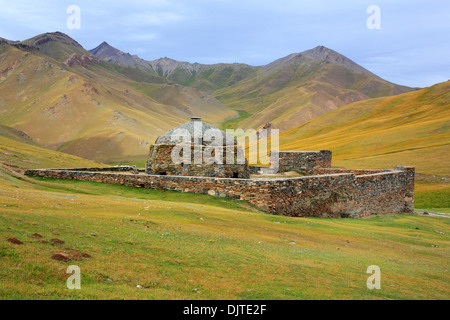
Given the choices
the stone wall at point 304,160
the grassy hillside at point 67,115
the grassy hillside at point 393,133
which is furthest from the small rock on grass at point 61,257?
the grassy hillside at point 67,115

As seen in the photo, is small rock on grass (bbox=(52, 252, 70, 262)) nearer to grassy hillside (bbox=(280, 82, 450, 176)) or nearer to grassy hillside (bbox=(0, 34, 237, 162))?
grassy hillside (bbox=(280, 82, 450, 176))

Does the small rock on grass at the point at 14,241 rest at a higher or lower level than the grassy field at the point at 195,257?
higher

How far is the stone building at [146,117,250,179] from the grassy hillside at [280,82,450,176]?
89.6ft

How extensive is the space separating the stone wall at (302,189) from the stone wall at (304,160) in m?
7.19

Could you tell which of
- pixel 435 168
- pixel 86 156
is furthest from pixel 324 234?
pixel 86 156

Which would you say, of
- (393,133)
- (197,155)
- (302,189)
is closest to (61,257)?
(302,189)

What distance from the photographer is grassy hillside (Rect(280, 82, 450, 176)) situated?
48.9 m

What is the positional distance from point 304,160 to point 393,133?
142 feet

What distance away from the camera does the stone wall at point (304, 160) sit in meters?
33.9

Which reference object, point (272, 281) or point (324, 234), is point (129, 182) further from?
point (272, 281)

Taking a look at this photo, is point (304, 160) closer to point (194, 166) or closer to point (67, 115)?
point (194, 166)

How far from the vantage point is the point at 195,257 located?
923cm

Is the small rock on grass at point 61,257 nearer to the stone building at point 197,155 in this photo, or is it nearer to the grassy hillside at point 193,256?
the grassy hillside at point 193,256
